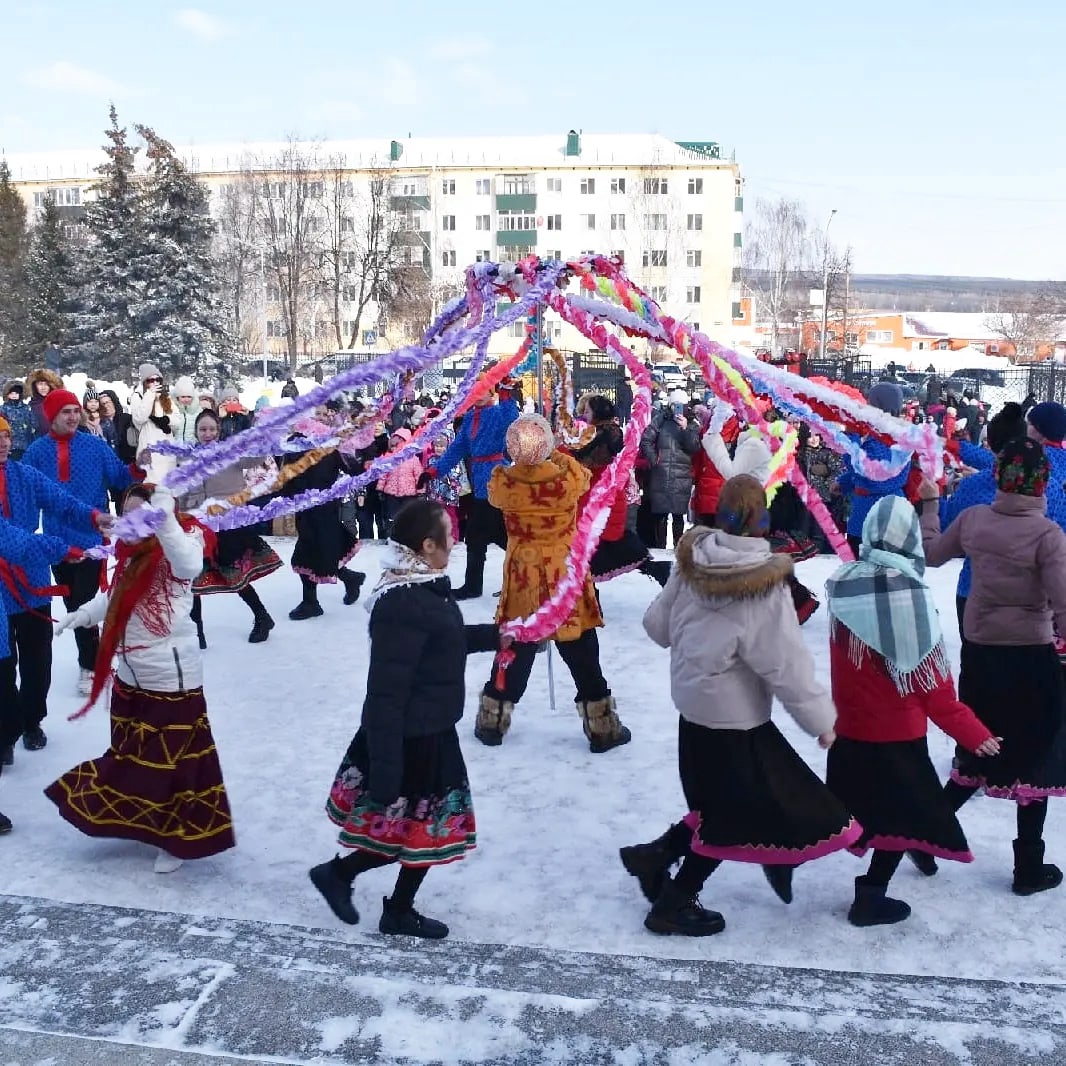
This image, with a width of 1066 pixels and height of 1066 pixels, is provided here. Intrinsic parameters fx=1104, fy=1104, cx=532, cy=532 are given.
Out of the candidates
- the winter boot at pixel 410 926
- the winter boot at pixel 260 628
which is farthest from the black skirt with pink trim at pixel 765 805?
the winter boot at pixel 260 628

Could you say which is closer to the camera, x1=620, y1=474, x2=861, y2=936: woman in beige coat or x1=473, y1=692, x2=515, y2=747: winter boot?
x1=620, y1=474, x2=861, y2=936: woman in beige coat

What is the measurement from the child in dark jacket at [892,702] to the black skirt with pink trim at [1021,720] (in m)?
0.43

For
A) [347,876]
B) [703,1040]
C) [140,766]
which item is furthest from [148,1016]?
[703,1040]

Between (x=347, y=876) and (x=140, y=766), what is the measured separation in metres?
1.06

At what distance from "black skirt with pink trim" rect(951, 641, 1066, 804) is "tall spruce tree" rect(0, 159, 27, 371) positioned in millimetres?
39397

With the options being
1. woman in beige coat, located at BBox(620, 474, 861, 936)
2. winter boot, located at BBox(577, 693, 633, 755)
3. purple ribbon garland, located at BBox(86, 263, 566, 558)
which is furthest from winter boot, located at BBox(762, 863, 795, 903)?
purple ribbon garland, located at BBox(86, 263, 566, 558)

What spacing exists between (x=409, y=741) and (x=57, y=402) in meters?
3.78

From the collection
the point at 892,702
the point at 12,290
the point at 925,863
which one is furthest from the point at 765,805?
the point at 12,290

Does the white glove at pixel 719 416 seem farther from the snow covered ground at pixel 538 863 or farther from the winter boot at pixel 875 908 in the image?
the winter boot at pixel 875 908

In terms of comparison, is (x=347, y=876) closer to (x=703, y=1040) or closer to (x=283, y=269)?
(x=703, y=1040)

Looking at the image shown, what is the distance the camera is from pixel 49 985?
3.66 metres

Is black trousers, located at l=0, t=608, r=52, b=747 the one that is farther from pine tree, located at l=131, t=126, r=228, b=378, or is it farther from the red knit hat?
pine tree, located at l=131, t=126, r=228, b=378

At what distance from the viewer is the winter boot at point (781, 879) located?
13.5ft

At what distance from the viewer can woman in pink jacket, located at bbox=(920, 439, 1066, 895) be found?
13.9ft
